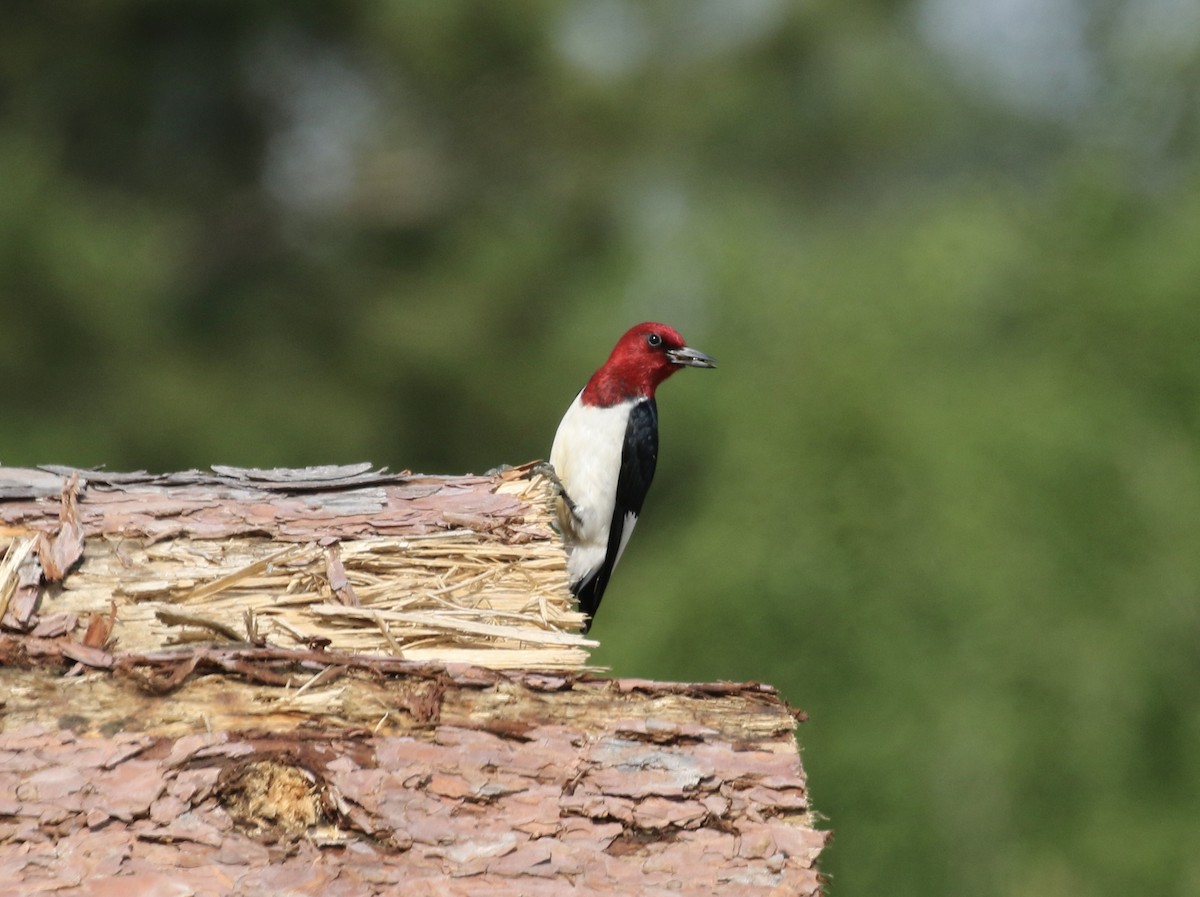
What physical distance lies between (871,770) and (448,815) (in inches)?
220

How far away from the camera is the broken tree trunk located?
287 centimetres

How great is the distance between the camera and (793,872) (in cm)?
302

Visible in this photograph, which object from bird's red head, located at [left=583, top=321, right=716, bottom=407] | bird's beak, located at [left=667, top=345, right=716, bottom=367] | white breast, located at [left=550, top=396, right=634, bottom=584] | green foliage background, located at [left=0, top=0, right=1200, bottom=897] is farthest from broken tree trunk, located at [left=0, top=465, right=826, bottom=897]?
green foliage background, located at [left=0, top=0, right=1200, bottom=897]

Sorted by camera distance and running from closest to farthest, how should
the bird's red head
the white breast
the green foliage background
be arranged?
1. the white breast
2. the bird's red head
3. the green foliage background

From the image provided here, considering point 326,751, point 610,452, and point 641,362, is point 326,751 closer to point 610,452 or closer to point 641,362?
point 610,452

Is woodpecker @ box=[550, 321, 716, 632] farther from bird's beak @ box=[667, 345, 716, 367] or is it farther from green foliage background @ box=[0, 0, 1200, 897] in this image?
green foliage background @ box=[0, 0, 1200, 897]

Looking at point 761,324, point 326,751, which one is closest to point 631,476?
point 326,751

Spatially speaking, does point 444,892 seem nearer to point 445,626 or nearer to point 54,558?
point 445,626

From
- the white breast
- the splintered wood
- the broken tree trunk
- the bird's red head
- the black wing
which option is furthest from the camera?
the bird's red head

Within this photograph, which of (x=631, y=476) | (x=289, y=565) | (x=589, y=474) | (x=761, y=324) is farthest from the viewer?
(x=761, y=324)

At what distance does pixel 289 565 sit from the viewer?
347cm

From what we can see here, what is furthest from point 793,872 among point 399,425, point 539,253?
point 539,253

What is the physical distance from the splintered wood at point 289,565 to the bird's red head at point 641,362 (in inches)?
83.3

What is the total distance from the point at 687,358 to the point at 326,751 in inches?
129
